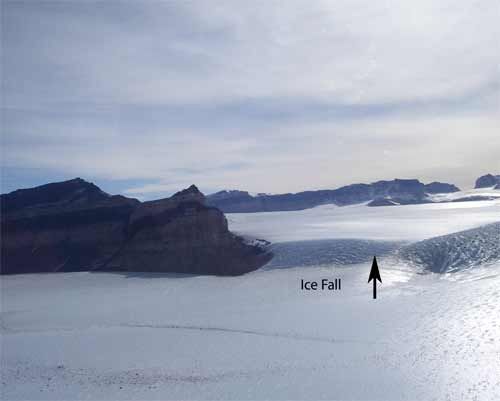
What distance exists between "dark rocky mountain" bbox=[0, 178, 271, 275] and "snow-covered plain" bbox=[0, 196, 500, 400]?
1063cm

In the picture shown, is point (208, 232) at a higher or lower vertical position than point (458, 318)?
higher

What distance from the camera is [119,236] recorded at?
170ft

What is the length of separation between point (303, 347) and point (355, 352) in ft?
7.27

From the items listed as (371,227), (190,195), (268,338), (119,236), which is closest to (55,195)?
(119,236)

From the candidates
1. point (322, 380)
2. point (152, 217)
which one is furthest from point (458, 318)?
point (152, 217)

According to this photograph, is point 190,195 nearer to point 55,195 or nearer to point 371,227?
point 55,195

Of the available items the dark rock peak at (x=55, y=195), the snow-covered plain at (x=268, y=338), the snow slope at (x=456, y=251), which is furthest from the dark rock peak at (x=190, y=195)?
the snow slope at (x=456, y=251)

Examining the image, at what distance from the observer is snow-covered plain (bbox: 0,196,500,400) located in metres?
13.8

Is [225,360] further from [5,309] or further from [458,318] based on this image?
[5,309]

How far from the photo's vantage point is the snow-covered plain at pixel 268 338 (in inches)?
545

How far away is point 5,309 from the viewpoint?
28141 millimetres

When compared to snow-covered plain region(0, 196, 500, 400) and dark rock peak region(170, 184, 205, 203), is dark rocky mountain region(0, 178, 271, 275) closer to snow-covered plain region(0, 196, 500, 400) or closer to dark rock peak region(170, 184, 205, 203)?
dark rock peak region(170, 184, 205, 203)

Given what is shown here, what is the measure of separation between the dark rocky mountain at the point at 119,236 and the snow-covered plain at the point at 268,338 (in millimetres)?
10634

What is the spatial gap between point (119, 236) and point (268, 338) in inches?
1478
